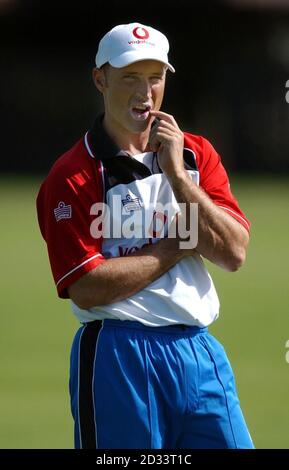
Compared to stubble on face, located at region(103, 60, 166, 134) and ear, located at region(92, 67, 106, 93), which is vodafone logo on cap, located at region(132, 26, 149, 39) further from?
ear, located at region(92, 67, 106, 93)

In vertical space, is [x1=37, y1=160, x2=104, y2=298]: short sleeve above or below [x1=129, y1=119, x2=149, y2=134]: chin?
below

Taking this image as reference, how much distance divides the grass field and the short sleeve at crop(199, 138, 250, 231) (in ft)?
Answer: 8.23

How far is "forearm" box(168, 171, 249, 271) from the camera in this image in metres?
4.53

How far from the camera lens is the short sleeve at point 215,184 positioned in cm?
477

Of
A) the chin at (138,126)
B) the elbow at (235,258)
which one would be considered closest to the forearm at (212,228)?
the elbow at (235,258)

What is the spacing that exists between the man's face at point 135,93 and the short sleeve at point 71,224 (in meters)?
0.31

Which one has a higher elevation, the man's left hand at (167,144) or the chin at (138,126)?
the chin at (138,126)

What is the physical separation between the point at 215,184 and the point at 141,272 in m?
0.56

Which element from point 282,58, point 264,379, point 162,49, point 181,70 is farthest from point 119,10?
point 162,49

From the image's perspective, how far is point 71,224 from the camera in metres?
4.56

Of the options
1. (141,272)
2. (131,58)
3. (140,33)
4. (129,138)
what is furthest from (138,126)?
(141,272)

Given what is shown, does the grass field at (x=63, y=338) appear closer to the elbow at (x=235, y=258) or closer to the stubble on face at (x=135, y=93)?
the elbow at (x=235, y=258)

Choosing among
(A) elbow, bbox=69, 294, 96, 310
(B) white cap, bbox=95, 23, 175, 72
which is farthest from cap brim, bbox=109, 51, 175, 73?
(A) elbow, bbox=69, 294, 96, 310

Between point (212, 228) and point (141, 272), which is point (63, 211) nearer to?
point (141, 272)
